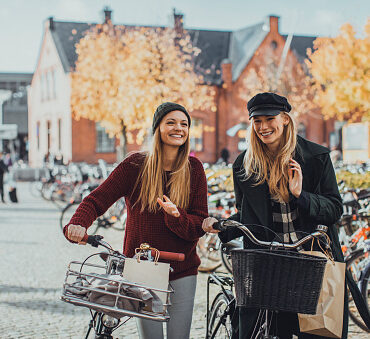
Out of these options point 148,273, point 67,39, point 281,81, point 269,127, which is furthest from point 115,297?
point 67,39

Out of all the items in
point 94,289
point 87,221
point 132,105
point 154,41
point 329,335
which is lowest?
point 329,335

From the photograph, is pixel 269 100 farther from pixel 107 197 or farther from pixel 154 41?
pixel 154 41

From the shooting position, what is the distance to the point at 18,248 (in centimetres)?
1039

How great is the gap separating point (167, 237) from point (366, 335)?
2.86 metres

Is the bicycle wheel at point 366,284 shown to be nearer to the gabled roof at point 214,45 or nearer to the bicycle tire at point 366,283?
the bicycle tire at point 366,283

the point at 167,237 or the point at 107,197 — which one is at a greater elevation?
the point at 107,197

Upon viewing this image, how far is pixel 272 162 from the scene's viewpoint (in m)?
3.27

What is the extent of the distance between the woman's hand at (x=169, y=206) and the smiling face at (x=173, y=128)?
0.36 metres

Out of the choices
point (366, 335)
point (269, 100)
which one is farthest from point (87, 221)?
point (366, 335)

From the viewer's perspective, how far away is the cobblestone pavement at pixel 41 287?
215 inches

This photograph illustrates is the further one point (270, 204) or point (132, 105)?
point (132, 105)

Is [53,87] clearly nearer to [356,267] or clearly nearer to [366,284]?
[356,267]

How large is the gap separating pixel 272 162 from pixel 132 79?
1806 centimetres

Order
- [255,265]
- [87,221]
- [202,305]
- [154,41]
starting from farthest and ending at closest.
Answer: [154,41] < [202,305] < [87,221] < [255,265]
